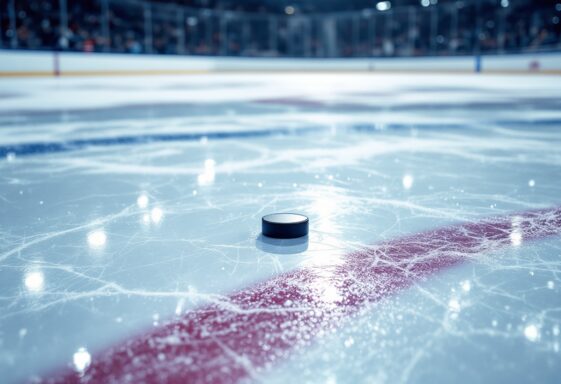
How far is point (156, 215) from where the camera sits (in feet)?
6.31

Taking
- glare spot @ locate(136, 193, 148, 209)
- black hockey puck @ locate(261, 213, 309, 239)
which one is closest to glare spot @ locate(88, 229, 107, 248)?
glare spot @ locate(136, 193, 148, 209)

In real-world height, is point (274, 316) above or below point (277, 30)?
below

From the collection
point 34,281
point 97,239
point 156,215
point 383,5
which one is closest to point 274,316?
point 34,281

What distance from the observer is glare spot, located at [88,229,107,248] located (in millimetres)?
1604

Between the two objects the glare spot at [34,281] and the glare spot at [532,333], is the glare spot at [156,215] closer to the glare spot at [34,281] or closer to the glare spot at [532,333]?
the glare spot at [34,281]

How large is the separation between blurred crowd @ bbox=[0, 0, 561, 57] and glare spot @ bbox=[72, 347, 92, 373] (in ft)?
40.8

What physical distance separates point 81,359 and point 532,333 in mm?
842

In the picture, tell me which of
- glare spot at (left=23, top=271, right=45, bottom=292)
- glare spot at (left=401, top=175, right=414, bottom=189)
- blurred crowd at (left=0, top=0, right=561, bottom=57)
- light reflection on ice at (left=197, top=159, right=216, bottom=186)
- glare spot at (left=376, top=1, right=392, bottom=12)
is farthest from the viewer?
glare spot at (left=376, top=1, right=392, bottom=12)

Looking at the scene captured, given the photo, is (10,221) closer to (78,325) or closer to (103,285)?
(103,285)

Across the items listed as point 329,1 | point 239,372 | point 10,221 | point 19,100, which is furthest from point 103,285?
point 329,1

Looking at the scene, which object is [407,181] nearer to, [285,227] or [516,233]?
[516,233]

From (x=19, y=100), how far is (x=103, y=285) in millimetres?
6106

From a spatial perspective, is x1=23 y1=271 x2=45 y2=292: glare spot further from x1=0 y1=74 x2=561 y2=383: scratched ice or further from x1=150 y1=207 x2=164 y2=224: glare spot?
x1=150 y1=207 x2=164 y2=224: glare spot

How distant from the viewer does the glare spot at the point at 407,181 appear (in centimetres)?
238
